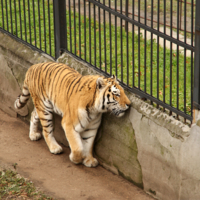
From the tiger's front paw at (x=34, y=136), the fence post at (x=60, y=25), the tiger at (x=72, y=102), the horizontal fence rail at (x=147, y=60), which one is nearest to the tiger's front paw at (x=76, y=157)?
the tiger at (x=72, y=102)

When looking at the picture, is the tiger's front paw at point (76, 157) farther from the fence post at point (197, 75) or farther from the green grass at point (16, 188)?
the fence post at point (197, 75)

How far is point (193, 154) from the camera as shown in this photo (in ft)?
13.8

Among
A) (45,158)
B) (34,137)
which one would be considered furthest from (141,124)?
(34,137)

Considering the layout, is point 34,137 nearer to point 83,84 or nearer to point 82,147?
point 82,147

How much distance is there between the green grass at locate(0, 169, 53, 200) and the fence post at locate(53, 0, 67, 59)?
1.99 meters

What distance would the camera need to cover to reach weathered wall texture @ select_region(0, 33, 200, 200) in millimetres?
4301

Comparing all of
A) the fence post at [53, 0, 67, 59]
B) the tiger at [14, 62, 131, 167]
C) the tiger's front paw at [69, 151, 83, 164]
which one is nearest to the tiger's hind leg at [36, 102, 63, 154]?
the tiger at [14, 62, 131, 167]

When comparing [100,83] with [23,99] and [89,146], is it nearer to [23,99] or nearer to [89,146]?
[89,146]

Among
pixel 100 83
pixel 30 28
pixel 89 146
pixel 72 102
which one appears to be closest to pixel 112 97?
pixel 100 83

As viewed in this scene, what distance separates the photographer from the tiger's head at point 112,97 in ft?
15.7

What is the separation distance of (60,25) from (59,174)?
2173mm

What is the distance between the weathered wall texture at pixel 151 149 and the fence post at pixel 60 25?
150 mm

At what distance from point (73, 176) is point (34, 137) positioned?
1.20 meters

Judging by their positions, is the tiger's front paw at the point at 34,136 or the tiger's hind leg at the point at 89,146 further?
the tiger's front paw at the point at 34,136
